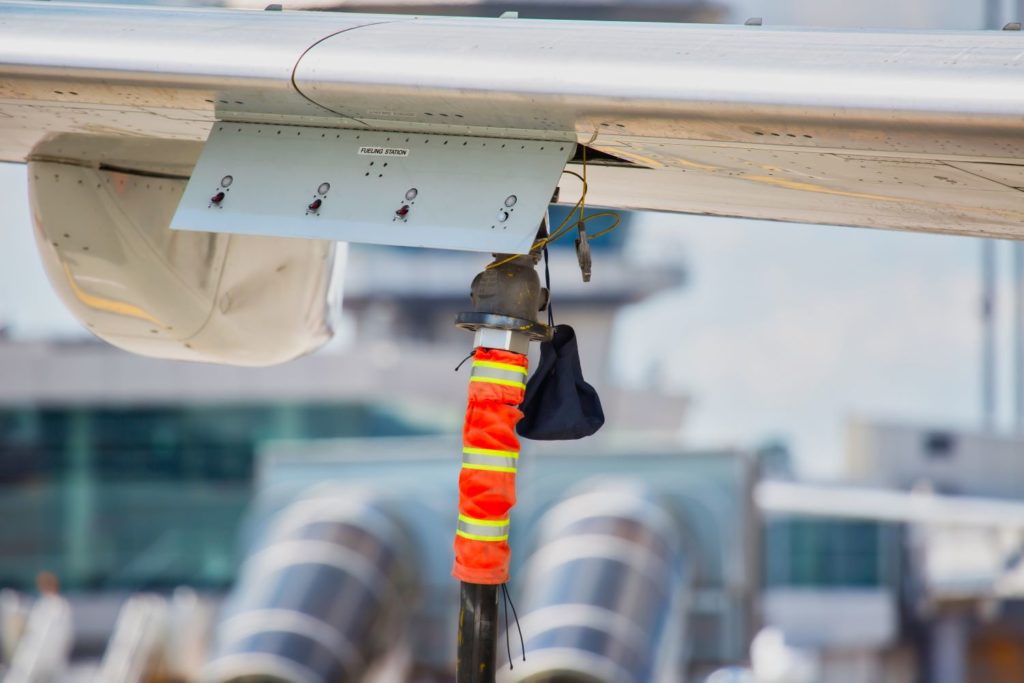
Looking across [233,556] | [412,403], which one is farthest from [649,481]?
[233,556]

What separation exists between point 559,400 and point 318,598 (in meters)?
22.3

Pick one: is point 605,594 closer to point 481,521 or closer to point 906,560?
point 906,560

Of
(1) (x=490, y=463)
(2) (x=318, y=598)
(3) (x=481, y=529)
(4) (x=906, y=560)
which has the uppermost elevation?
(4) (x=906, y=560)

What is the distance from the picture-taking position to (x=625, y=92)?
19.0 feet

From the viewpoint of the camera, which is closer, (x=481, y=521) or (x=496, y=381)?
(x=481, y=521)

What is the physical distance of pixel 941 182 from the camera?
6.15 m

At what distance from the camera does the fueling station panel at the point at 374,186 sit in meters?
6.19

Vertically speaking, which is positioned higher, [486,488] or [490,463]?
[490,463]

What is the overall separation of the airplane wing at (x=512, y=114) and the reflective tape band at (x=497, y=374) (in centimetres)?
63

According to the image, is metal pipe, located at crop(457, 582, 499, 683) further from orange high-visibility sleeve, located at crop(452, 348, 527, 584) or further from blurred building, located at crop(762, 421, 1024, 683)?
blurred building, located at crop(762, 421, 1024, 683)

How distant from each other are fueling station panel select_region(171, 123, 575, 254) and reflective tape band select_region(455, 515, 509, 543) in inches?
47.0

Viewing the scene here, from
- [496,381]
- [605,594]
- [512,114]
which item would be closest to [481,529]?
[496,381]

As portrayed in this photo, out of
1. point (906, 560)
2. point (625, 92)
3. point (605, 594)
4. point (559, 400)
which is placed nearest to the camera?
point (625, 92)

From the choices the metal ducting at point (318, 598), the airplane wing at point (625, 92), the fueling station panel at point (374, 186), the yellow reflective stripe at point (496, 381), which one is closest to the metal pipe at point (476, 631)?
the yellow reflective stripe at point (496, 381)
